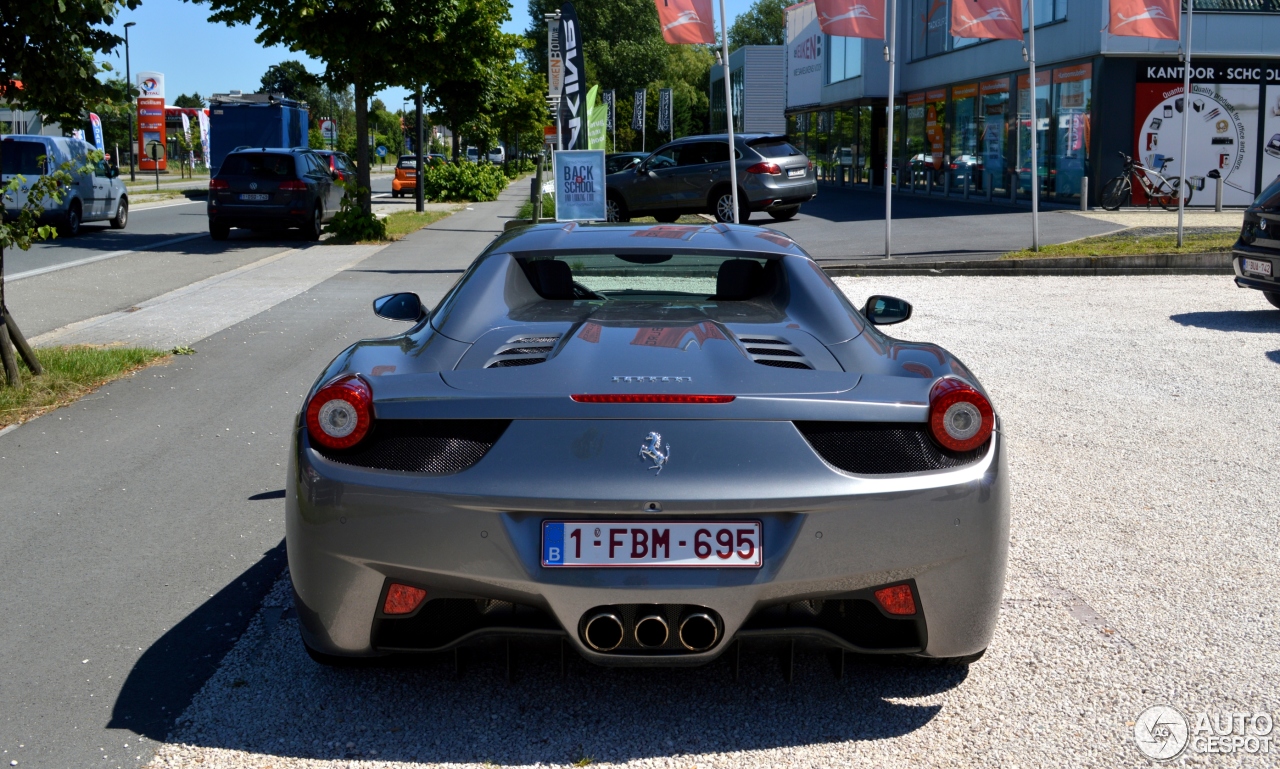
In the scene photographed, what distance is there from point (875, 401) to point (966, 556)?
0.46 metres

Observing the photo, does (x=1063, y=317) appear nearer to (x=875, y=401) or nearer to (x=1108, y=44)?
(x=875, y=401)

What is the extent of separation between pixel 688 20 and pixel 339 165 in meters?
13.0

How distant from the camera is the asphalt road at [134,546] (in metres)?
3.46

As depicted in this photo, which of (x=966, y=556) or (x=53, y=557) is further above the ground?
(x=966, y=556)

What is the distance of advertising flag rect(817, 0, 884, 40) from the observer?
59.3 ft

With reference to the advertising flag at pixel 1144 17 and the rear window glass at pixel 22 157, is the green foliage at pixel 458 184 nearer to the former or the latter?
the rear window glass at pixel 22 157

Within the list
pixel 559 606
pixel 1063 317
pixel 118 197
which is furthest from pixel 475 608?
pixel 118 197

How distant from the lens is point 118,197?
25.8 metres

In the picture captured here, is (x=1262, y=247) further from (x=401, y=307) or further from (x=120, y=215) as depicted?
(x=120, y=215)

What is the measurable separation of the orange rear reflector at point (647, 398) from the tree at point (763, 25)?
124 m

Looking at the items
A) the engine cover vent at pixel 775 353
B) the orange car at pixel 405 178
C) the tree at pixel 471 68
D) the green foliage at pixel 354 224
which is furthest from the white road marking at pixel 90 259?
the orange car at pixel 405 178

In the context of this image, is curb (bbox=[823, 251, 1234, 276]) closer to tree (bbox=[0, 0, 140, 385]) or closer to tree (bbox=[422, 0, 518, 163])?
tree (bbox=[0, 0, 140, 385])

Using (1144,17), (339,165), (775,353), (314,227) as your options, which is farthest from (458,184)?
(775,353)

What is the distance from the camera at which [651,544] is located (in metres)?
3.00
